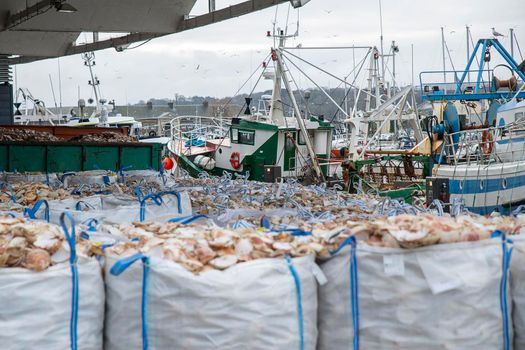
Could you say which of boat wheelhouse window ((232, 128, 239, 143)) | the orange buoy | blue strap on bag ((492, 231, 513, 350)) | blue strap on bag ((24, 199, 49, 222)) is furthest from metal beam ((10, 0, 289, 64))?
blue strap on bag ((492, 231, 513, 350))

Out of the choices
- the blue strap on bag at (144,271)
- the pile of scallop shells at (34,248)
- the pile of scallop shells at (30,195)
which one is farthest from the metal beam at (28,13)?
the blue strap on bag at (144,271)

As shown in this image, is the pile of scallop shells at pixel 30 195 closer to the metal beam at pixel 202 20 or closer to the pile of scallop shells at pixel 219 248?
the pile of scallop shells at pixel 219 248

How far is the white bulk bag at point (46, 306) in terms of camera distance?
3.44 meters

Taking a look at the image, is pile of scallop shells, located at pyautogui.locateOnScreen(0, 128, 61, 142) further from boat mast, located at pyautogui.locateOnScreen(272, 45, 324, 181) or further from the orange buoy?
boat mast, located at pyautogui.locateOnScreen(272, 45, 324, 181)

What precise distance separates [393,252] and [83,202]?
4.56m

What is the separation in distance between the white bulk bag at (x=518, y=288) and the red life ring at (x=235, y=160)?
19.9m

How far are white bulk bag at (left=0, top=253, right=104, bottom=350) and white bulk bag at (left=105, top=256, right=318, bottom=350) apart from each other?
0.14 metres

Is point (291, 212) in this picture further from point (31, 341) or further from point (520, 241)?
point (31, 341)

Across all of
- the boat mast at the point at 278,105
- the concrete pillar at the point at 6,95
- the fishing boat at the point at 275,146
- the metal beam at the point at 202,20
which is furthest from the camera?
the concrete pillar at the point at 6,95

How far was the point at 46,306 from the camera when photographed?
350 cm

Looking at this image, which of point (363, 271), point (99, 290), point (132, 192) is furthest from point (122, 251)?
point (132, 192)

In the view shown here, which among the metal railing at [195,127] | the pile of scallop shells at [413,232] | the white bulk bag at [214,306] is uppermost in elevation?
the metal railing at [195,127]

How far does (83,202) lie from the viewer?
7.44 m

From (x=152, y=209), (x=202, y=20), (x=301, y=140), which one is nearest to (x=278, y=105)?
(x=301, y=140)
